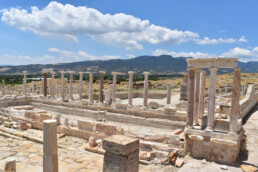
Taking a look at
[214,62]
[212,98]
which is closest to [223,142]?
[212,98]

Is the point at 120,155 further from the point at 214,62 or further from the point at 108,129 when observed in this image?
the point at 214,62

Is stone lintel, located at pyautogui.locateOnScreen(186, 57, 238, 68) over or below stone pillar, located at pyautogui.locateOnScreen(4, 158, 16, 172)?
over

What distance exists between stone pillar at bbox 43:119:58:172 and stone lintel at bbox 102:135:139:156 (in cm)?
207

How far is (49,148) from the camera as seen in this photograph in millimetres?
7172

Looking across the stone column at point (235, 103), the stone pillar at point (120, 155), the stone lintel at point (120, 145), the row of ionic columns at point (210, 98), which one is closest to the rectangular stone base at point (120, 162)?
the stone pillar at point (120, 155)

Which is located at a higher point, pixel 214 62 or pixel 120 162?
pixel 214 62

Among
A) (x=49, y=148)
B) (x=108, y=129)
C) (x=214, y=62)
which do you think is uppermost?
(x=214, y=62)

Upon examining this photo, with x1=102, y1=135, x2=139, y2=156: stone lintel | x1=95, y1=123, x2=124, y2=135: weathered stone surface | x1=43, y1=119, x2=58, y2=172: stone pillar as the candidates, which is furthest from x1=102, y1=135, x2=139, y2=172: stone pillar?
x1=95, y1=123, x2=124, y2=135: weathered stone surface

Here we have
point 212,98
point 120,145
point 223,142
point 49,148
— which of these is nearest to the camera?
point 120,145

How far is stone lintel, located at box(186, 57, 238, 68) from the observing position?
9010 millimetres

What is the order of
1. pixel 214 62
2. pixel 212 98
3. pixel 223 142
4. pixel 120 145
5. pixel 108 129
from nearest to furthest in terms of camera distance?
pixel 120 145
pixel 223 142
pixel 214 62
pixel 212 98
pixel 108 129

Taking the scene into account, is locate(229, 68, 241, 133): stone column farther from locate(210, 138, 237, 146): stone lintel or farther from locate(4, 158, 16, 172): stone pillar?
locate(4, 158, 16, 172): stone pillar

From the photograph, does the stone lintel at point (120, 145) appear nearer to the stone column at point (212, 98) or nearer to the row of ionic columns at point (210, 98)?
the row of ionic columns at point (210, 98)

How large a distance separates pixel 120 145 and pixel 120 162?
19.2 inches
